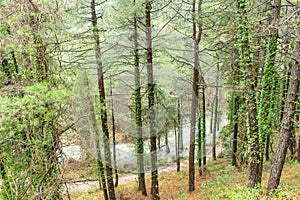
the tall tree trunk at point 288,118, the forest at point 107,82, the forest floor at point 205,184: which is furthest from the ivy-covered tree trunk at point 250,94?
the forest floor at point 205,184

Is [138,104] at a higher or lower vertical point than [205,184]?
higher

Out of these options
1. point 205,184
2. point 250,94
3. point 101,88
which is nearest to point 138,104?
point 101,88

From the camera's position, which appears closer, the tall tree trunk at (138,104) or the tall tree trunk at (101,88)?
the tall tree trunk at (101,88)

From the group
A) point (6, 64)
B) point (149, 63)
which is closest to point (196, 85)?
point (149, 63)

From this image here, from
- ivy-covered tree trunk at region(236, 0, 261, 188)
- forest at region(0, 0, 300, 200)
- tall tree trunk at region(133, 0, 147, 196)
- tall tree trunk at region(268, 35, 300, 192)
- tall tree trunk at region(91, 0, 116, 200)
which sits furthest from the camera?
tall tree trunk at region(133, 0, 147, 196)

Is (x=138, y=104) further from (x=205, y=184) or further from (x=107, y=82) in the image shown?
(x=205, y=184)

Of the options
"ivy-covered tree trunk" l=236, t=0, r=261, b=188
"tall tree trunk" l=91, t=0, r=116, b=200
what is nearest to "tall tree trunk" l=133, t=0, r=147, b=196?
"tall tree trunk" l=91, t=0, r=116, b=200

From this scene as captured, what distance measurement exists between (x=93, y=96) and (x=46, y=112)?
14.6 feet

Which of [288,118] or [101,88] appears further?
[101,88]

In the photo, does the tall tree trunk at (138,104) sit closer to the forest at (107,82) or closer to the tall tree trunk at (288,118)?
the forest at (107,82)

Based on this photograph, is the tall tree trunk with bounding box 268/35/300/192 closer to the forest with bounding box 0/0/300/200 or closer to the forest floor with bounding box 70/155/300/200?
the forest with bounding box 0/0/300/200

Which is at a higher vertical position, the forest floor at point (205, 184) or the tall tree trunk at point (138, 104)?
the tall tree trunk at point (138, 104)

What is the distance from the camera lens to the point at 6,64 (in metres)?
5.35

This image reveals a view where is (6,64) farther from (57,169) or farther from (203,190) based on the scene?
(203,190)
